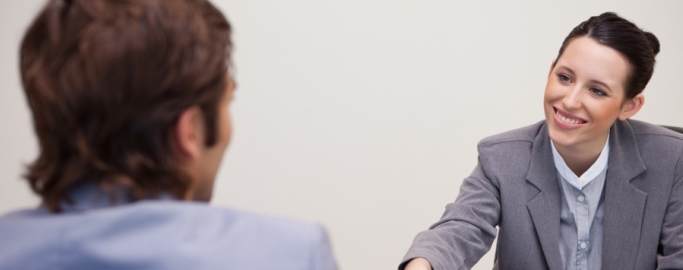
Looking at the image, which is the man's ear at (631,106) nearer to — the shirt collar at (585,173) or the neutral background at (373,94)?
the shirt collar at (585,173)

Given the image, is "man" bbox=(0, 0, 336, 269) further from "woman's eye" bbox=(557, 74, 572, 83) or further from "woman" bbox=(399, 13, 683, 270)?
"woman's eye" bbox=(557, 74, 572, 83)

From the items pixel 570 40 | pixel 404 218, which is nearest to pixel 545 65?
pixel 404 218

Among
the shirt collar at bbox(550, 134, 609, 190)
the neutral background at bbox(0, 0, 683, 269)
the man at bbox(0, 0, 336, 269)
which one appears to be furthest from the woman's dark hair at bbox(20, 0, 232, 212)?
the neutral background at bbox(0, 0, 683, 269)

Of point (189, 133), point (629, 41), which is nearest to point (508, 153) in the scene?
point (629, 41)

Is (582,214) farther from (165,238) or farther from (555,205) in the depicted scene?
(165,238)

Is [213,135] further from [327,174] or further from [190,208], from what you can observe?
[327,174]

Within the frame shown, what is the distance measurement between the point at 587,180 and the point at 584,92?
225mm

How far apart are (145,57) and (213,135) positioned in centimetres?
14

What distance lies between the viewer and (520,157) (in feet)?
5.44

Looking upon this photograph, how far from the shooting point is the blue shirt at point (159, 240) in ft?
2.21

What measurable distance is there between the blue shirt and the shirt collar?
42.2 inches

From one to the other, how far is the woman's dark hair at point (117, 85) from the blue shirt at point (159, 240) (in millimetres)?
55

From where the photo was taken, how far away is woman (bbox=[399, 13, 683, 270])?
1.53m

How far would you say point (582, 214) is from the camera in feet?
5.28
